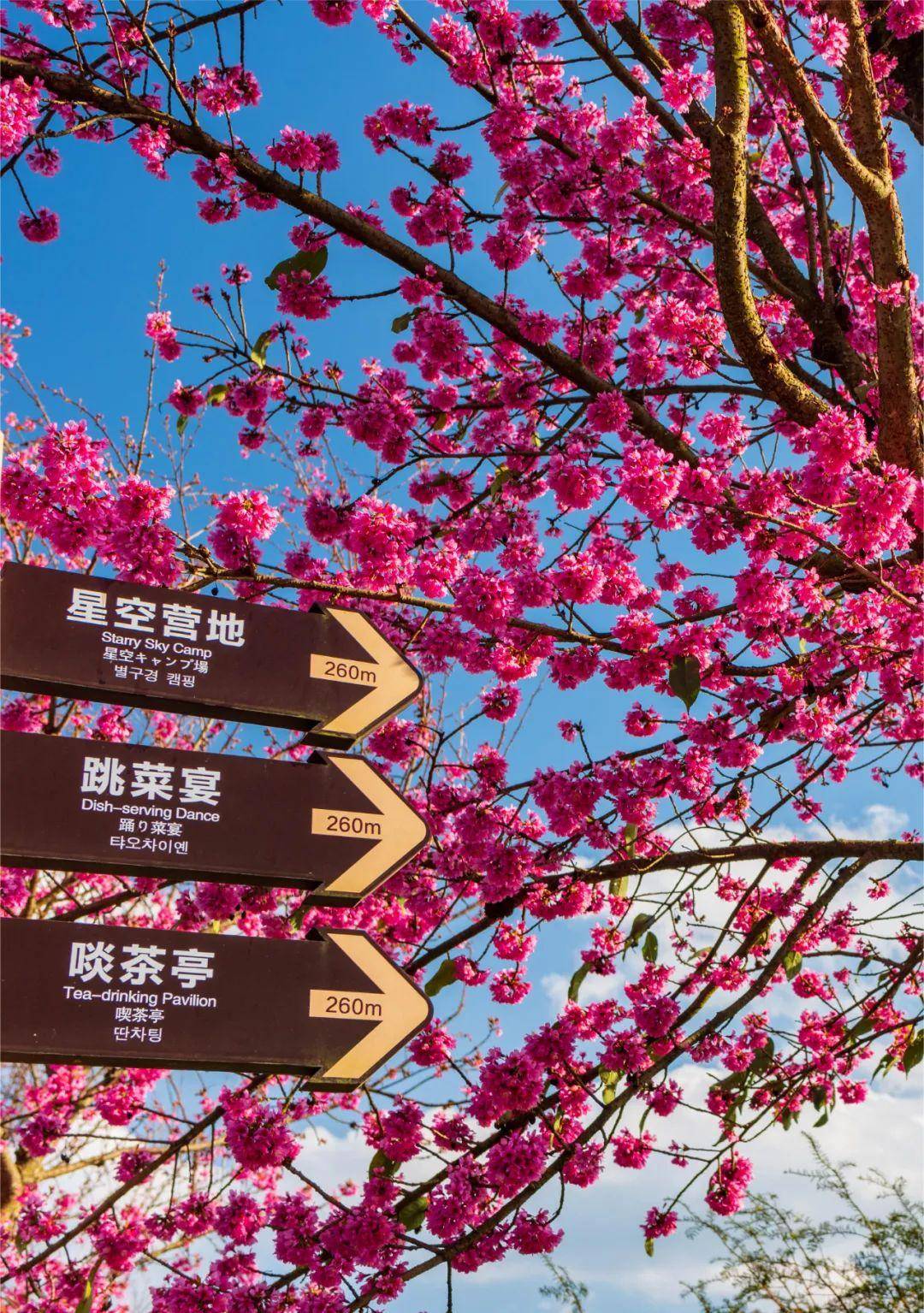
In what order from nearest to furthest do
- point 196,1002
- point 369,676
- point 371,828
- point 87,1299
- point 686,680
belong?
point 196,1002, point 371,828, point 369,676, point 87,1299, point 686,680

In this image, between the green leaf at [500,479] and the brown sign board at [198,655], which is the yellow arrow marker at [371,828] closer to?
the brown sign board at [198,655]

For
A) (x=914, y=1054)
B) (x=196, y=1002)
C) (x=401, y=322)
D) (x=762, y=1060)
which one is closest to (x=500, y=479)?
(x=401, y=322)

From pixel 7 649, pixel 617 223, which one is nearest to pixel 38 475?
pixel 7 649

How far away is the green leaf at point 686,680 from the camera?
434cm

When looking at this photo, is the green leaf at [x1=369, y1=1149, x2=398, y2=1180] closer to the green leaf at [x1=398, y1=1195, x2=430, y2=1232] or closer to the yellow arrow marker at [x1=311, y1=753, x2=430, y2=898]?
the green leaf at [x1=398, y1=1195, x2=430, y2=1232]

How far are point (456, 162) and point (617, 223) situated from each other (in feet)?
2.58

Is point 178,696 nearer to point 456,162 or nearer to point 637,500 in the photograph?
point 637,500

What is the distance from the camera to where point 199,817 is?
3242 mm

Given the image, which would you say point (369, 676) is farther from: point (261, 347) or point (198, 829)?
point (261, 347)

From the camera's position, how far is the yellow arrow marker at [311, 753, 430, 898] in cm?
338

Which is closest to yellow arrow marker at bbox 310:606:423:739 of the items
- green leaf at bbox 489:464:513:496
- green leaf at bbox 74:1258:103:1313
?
green leaf at bbox 489:464:513:496

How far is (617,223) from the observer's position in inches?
212

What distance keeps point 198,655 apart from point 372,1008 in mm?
1140

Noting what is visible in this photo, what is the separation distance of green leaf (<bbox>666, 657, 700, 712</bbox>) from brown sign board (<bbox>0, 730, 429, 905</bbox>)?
1.29 meters
